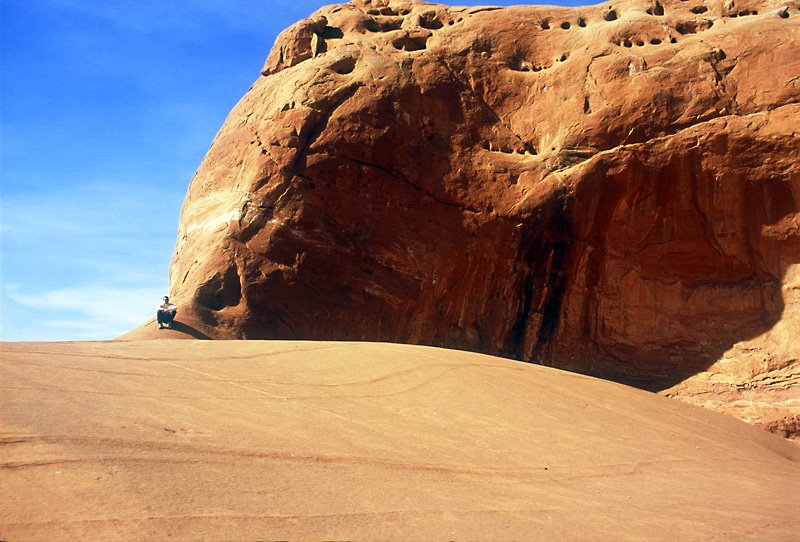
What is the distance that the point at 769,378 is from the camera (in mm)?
11258

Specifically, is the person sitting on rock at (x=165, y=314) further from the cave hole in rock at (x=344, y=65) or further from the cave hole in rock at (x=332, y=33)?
the cave hole in rock at (x=332, y=33)

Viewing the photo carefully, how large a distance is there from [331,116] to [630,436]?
7327 mm

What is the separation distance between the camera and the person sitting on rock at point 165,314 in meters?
10.5

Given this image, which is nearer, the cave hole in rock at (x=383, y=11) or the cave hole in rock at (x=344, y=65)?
the cave hole in rock at (x=344, y=65)

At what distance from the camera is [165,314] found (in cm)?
1050

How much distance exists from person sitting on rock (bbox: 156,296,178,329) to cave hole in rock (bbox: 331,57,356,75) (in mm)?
4883

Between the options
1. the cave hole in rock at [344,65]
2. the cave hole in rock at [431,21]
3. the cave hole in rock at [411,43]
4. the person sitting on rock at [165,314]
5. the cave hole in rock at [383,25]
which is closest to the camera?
A: the person sitting on rock at [165,314]

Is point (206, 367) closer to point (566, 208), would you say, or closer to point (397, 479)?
point (397, 479)

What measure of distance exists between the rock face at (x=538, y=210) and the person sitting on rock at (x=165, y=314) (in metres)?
0.58

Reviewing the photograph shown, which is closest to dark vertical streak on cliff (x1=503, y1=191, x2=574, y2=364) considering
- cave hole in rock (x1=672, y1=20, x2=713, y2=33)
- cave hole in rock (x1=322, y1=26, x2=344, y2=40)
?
cave hole in rock (x1=672, y1=20, x2=713, y2=33)

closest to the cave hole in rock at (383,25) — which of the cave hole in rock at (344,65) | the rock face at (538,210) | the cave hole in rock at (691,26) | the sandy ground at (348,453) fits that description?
the rock face at (538,210)

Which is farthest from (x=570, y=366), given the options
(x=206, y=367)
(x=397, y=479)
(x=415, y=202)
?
(x=397, y=479)

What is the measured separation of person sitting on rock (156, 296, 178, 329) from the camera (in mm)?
10469

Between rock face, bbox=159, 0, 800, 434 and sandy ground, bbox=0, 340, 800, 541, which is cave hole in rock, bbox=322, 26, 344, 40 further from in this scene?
sandy ground, bbox=0, 340, 800, 541
